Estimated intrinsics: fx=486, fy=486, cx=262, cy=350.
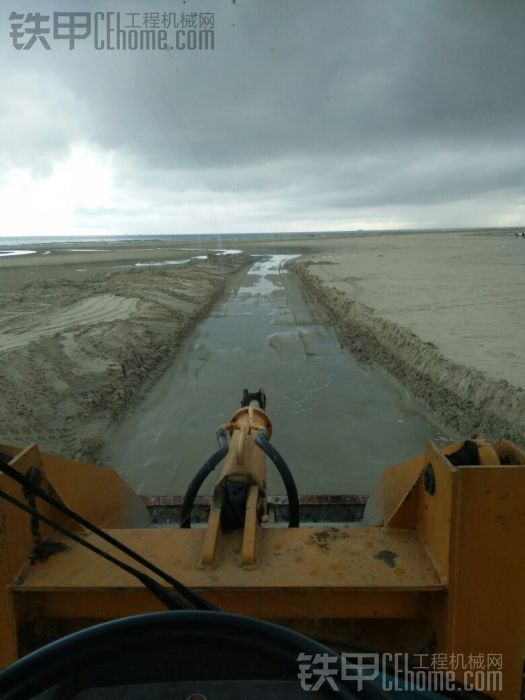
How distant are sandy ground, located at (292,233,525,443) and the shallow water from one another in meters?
0.41

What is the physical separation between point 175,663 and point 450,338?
867 centimetres

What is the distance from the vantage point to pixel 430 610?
178 cm

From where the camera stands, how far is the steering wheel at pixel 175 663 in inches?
34.9

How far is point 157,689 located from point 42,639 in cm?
112

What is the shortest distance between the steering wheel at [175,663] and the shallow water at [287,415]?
142 inches

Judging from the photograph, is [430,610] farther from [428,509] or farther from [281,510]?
[281,510]

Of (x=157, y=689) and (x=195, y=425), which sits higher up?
(x=157, y=689)

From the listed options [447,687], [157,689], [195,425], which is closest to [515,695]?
[447,687]

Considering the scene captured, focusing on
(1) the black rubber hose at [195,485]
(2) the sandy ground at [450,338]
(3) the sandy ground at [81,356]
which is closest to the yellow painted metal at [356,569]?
(1) the black rubber hose at [195,485]

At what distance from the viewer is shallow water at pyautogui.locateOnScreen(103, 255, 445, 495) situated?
195 inches

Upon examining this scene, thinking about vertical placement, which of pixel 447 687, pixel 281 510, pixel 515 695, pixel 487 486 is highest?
pixel 487 486

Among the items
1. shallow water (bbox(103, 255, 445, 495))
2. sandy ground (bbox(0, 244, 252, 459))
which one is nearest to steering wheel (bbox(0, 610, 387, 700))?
shallow water (bbox(103, 255, 445, 495))

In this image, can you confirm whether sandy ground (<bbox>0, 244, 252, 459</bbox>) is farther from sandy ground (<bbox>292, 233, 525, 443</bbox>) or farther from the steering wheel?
the steering wheel

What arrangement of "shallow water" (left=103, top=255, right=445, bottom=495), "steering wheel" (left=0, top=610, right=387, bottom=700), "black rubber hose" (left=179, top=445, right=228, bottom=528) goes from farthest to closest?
"shallow water" (left=103, top=255, right=445, bottom=495), "black rubber hose" (left=179, top=445, right=228, bottom=528), "steering wheel" (left=0, top=610, right=387, bottom=700)
